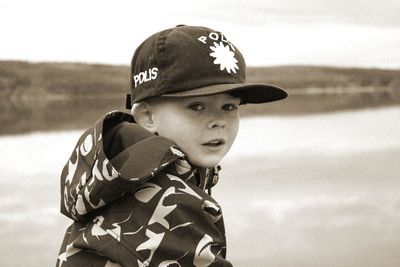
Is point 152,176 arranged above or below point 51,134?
below

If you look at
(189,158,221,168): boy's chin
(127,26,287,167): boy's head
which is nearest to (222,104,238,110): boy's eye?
(127,26,287,167): boy's head

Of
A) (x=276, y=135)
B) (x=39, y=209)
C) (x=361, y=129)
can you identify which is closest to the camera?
(x=39, y=209)

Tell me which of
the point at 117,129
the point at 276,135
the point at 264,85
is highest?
the point at 276,135

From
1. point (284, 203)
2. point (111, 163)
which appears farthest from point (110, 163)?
point (284, 203)

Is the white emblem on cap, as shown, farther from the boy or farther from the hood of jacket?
the hood of jacket

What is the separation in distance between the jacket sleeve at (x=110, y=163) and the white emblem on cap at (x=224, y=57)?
20 cm

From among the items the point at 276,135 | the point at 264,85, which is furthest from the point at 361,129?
the point at 264,85

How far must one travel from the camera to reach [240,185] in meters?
5.37

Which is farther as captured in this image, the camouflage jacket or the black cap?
the black cap

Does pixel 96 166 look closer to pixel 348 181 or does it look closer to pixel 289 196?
pixel 289 196

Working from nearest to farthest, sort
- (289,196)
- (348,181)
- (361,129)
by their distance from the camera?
(289,196) < (348,181) < (361,129)

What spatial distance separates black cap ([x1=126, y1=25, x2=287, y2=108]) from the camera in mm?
1524

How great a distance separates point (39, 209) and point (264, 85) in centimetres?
331

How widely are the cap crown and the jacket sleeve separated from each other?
10cm
